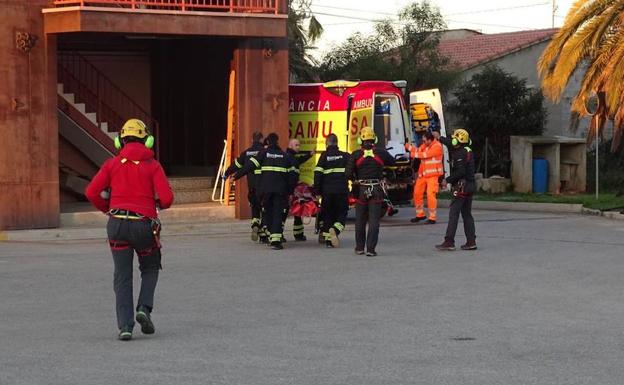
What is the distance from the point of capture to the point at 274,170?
16.1m

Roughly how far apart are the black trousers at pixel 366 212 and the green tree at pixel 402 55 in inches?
757

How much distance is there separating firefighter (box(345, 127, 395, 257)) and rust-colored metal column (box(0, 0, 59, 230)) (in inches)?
234

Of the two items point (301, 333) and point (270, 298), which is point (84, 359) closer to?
point (301, 333)

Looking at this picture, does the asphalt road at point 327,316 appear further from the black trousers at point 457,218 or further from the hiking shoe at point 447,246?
the black trousers at point 457,218

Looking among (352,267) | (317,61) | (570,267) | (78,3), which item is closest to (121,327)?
(352,267)

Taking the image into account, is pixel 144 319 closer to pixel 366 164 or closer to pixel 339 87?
pixel 366 164

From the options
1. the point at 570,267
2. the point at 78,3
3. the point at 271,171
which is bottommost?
the point at 570,267

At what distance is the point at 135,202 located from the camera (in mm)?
8930

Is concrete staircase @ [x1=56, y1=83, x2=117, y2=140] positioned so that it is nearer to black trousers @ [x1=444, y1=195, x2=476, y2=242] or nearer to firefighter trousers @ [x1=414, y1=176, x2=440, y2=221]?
firefighter trousers @ [x1=414, y1=176, x2=440, y2=221]

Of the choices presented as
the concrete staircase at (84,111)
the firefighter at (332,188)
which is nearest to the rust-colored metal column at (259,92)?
the concrete staircase at (84,111)

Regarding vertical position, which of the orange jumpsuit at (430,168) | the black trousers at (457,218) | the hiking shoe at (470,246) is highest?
the orange jumpsuit at (430,168)

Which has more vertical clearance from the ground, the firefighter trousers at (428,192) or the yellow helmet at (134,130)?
the yellow helmet at (134,130)

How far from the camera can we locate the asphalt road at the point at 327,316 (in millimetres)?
7711

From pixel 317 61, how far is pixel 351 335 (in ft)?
97.5
